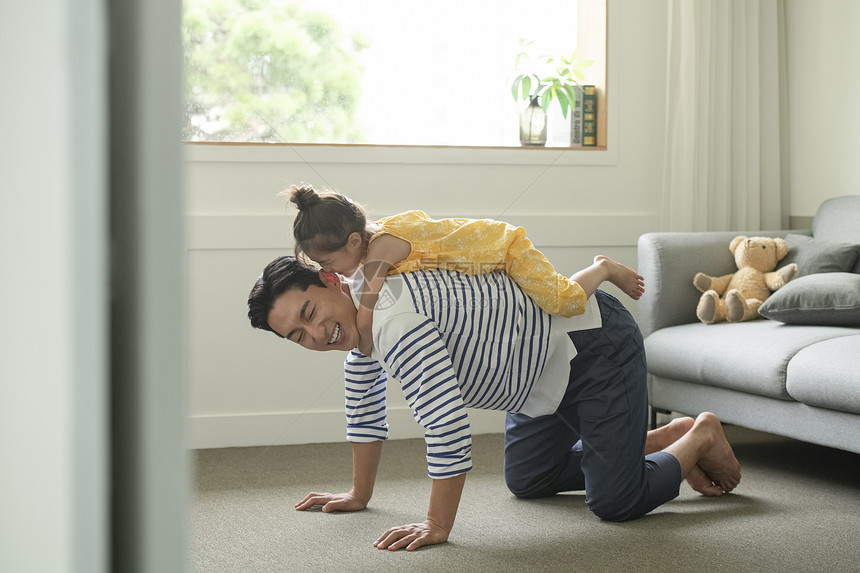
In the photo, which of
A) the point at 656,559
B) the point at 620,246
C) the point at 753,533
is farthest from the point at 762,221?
the point at 656,559

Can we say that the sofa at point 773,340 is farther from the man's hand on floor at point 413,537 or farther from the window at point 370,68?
the man's hand on floor at point 413,537

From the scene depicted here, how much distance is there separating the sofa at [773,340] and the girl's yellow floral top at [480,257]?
726 mm

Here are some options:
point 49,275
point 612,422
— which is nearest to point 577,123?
point 612,422

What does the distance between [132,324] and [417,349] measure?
4.52 feet

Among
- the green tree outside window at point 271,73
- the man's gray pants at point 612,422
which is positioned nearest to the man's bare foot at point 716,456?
the man's gray pants at point 612,422

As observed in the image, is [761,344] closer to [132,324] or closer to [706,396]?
[706,396]

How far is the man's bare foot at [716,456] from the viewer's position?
204 cm

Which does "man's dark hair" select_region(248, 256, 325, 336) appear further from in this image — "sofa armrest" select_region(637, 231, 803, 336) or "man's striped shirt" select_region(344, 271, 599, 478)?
"sofa armrest" select_region(637, 231, 803, 336)

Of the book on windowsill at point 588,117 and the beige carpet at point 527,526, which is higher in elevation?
the book on windowsill at point 588,117

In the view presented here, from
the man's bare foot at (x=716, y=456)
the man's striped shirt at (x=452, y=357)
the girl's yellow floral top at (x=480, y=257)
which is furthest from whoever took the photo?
the man's bare foot at (x=716, y=456)

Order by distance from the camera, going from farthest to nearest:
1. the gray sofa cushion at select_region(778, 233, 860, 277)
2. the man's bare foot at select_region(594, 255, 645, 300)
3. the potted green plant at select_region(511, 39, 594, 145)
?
the potted green plant at select_region(511, 39, 594, 145), the gray sofa cushion at select_region(778, 233, 860, 277), the man's bare foot at select_region(594, 255, 645, 300)

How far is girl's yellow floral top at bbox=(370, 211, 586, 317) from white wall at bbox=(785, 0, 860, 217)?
1.96 m

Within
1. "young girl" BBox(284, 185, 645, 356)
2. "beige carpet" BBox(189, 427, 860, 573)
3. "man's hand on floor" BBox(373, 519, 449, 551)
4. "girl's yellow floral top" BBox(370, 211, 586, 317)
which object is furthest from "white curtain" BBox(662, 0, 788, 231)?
"man's hand on floor" BBox(373, 519, 449, 551)

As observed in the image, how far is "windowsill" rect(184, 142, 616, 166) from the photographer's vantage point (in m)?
2.90
